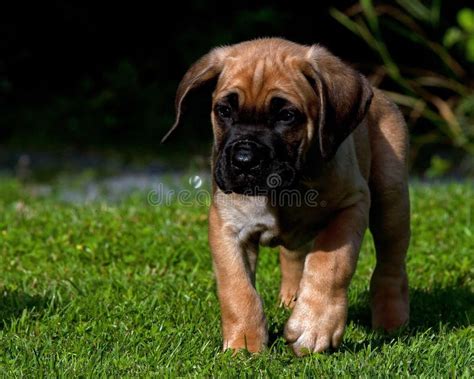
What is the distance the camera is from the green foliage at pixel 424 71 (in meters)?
10.4

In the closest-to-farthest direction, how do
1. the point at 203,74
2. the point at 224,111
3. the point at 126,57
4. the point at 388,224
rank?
the point at 224,111
the point at 203,74
the point at 388,224
the point at 126,57

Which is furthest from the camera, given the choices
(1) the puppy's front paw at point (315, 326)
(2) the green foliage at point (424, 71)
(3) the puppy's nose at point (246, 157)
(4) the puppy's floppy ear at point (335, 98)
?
(2) the green foliage at point (424, 71)

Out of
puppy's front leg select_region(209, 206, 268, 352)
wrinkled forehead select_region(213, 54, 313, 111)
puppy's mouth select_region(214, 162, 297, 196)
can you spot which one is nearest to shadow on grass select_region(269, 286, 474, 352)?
puppy's front leg select_region(209, 206, 268, 352)

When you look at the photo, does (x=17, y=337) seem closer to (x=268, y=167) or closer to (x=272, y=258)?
(x=268, y=167)

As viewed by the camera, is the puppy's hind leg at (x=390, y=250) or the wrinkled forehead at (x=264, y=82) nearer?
the wrinkled forehead at (x=264, y=82)

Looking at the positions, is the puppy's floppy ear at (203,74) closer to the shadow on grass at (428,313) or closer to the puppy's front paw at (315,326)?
the puppy's front paw at (315,326)

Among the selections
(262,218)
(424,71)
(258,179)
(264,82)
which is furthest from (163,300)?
(424,71)

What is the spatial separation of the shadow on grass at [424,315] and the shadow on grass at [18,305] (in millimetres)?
1158

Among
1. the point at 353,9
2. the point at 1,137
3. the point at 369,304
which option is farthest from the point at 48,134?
the point at 369,304

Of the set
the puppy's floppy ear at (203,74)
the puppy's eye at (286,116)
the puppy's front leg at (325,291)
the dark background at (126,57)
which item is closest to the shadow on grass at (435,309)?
the puppy's front leg at (325,291)

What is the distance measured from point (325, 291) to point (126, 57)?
10.9 meters

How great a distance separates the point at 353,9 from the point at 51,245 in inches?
299

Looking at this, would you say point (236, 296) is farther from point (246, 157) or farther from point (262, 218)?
point (246, 157)

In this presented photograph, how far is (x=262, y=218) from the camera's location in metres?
4.59
